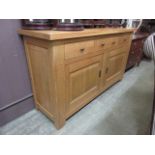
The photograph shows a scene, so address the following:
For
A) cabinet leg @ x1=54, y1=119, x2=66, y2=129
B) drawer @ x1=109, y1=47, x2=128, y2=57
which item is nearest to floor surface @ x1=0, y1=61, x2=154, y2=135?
cabinet leg @ x1=54, y1=119, x2=66, y2=129

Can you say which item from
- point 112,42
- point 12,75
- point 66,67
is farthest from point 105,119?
point 12,75

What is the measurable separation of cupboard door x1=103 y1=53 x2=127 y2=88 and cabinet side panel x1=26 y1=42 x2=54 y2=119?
2.71 ft

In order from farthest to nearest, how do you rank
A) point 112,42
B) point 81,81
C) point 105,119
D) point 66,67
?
point 112,42, point 105,119, point 81,81, point 66,67

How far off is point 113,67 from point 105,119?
0.76 metres

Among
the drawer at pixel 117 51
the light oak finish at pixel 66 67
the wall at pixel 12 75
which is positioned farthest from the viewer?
the drawer at pixel 117 51

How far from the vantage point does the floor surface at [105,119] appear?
125 cm

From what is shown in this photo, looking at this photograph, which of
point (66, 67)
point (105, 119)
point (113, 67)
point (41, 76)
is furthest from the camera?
point (113, 67)

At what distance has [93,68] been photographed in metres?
1.40

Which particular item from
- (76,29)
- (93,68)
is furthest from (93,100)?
(76,29)

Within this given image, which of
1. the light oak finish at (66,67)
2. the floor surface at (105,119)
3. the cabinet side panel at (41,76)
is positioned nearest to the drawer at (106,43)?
the light oak finish at (66,67)

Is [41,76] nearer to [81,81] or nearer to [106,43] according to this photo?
[81,81]

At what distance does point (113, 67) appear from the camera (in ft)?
6.03

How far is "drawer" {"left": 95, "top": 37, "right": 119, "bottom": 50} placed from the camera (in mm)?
1321

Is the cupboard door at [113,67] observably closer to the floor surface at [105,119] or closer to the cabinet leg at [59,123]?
the floor surface at [105,119]
